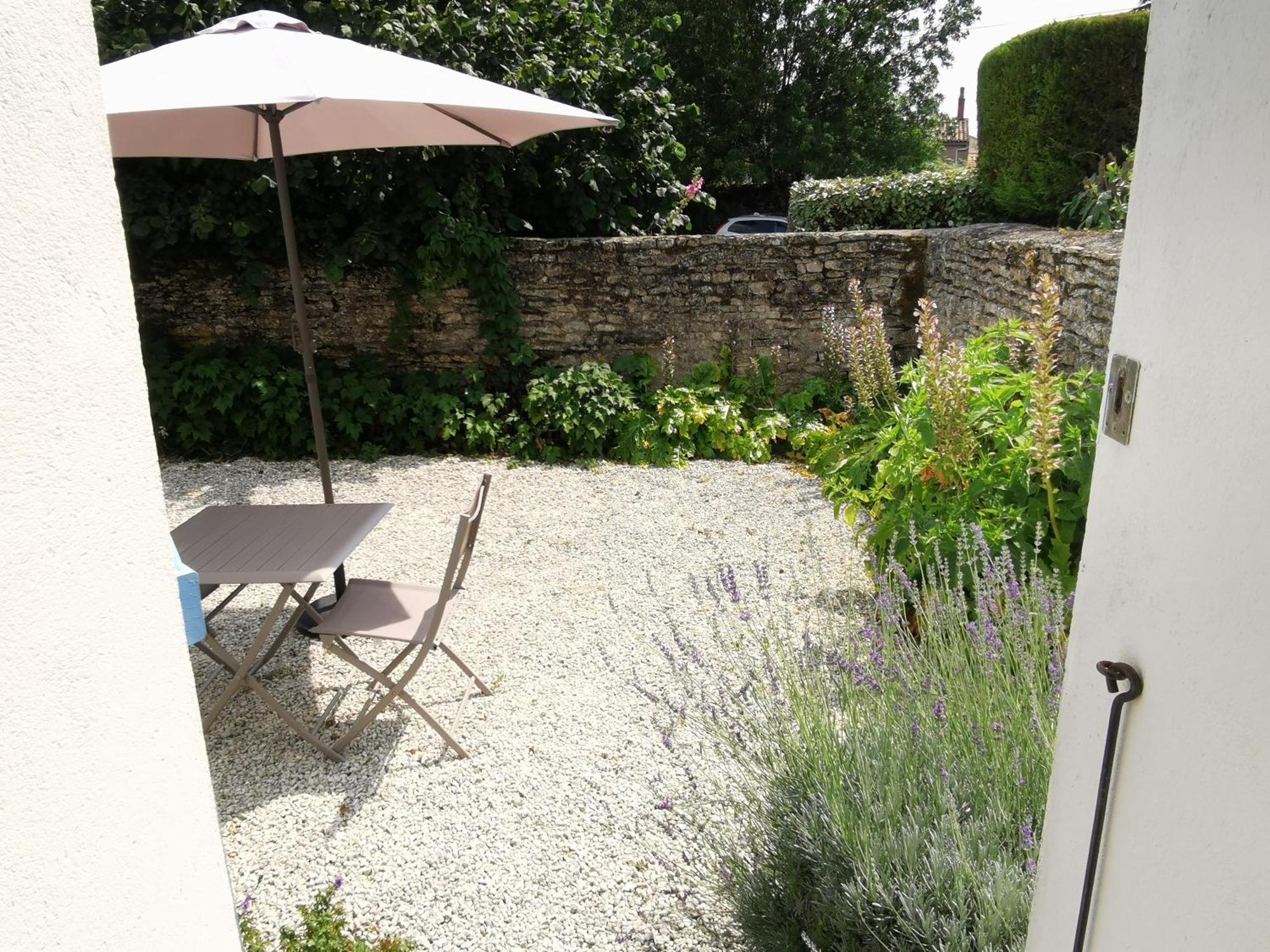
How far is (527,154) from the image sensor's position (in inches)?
290

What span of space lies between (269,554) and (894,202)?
7.03 m

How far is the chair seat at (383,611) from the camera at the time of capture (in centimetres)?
322

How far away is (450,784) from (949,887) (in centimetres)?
180

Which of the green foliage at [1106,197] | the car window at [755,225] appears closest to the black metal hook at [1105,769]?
the green foliage at [1106,197]

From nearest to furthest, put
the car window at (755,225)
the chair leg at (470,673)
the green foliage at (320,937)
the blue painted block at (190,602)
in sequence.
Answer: the blue painted block at (190,602)
the green foliage at (320,937)
the chair leg at (470,673)
the car window at (755,225)

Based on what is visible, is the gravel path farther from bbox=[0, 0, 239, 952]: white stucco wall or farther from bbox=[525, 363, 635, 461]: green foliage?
bbox=[0, 0, 239, 952]: white stucco wall

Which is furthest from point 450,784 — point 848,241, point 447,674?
point 848,241

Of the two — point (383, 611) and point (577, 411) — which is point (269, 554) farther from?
point (577, 411)

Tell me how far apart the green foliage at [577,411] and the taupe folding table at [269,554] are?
9.85 feet

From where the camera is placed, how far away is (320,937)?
2.33 metres

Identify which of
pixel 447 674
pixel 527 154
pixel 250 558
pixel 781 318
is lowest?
pixel 447 674

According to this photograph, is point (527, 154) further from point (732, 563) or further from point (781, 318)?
point (732, 563)

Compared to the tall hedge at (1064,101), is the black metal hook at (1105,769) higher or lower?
lower

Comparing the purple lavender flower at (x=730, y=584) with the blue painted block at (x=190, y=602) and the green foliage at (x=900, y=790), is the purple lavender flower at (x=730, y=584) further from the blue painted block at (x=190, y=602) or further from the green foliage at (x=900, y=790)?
the blue painted block at (x=190, y=602)
